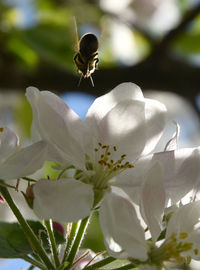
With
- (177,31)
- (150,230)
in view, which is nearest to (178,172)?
(150,230)

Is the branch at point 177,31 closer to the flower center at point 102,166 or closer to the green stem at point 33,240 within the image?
the flower center at point 102,166

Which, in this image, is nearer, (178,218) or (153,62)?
(178,218)

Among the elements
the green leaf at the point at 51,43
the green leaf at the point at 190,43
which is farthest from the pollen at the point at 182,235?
the green leaf at the point at 190,43

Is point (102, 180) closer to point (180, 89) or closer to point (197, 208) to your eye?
point (197, 208)

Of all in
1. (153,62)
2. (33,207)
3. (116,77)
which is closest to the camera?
(33,207)

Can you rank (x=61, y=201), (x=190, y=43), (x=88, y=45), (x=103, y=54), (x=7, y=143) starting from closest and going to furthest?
1. (x=61, y=201)
2. (x=7, y=143)
3. (x=88, y=45)
4. (x=190, y=43)
5. (x=103, y=54)

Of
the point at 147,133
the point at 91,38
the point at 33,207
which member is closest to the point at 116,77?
the point at 91,38

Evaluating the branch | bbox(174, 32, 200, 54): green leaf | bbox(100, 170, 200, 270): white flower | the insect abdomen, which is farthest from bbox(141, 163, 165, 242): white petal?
bbox(174, 32, 200, 54): green leaf

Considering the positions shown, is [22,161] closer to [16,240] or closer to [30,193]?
[30,193]
